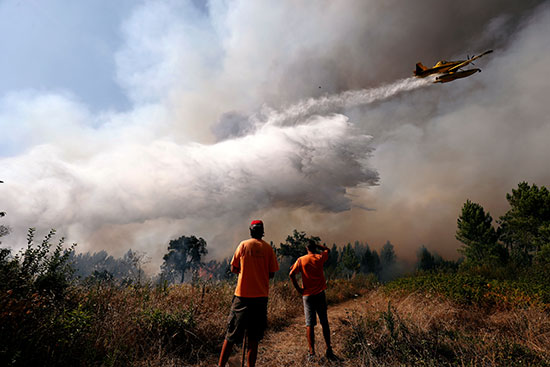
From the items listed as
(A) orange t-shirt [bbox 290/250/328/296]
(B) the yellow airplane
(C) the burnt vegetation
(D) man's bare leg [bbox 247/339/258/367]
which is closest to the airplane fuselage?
(B) the yellow airplane

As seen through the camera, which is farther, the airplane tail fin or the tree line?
the tree line

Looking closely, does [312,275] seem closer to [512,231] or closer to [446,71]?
[446,71]

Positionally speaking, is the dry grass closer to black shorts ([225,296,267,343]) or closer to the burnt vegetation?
the burnt vegetation

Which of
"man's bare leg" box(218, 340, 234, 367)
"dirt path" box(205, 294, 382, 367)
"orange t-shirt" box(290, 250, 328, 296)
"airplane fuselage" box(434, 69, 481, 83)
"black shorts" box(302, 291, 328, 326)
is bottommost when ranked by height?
"dirt path" box(205, 294, 382, 367)

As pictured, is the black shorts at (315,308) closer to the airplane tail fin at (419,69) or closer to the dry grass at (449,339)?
the dry grass at (449,339)

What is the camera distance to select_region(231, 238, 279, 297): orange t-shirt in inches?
163

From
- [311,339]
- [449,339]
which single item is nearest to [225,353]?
[311,339]

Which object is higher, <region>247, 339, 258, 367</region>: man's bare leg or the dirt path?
<region>247, 339, 258, 367</region>: man's bare leg

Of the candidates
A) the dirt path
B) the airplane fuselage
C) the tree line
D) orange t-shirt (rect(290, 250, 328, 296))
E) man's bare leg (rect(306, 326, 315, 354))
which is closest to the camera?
the dirt path

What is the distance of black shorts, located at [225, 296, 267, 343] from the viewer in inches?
159

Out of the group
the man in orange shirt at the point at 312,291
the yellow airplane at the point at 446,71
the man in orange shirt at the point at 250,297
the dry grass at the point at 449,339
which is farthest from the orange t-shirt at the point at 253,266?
the yellow airplane at the point at 446,71

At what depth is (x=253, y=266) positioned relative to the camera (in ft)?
13.8

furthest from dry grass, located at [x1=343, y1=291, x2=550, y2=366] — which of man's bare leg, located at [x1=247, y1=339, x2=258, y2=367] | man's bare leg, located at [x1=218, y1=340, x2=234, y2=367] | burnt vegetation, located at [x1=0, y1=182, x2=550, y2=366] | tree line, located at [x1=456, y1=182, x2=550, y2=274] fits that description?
tree line, located at [x1=456, y1=182, x2=550, y2=274]

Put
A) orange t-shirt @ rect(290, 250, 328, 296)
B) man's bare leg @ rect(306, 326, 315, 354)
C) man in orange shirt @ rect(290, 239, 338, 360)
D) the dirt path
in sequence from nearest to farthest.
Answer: the dirt path
man's bare leg @ rect(306, 326, 315, 354)
man in orange shirt @ rect(290, 239, 338, 360)
orange t-shirt @ rect(290, 250, 328, 296)
